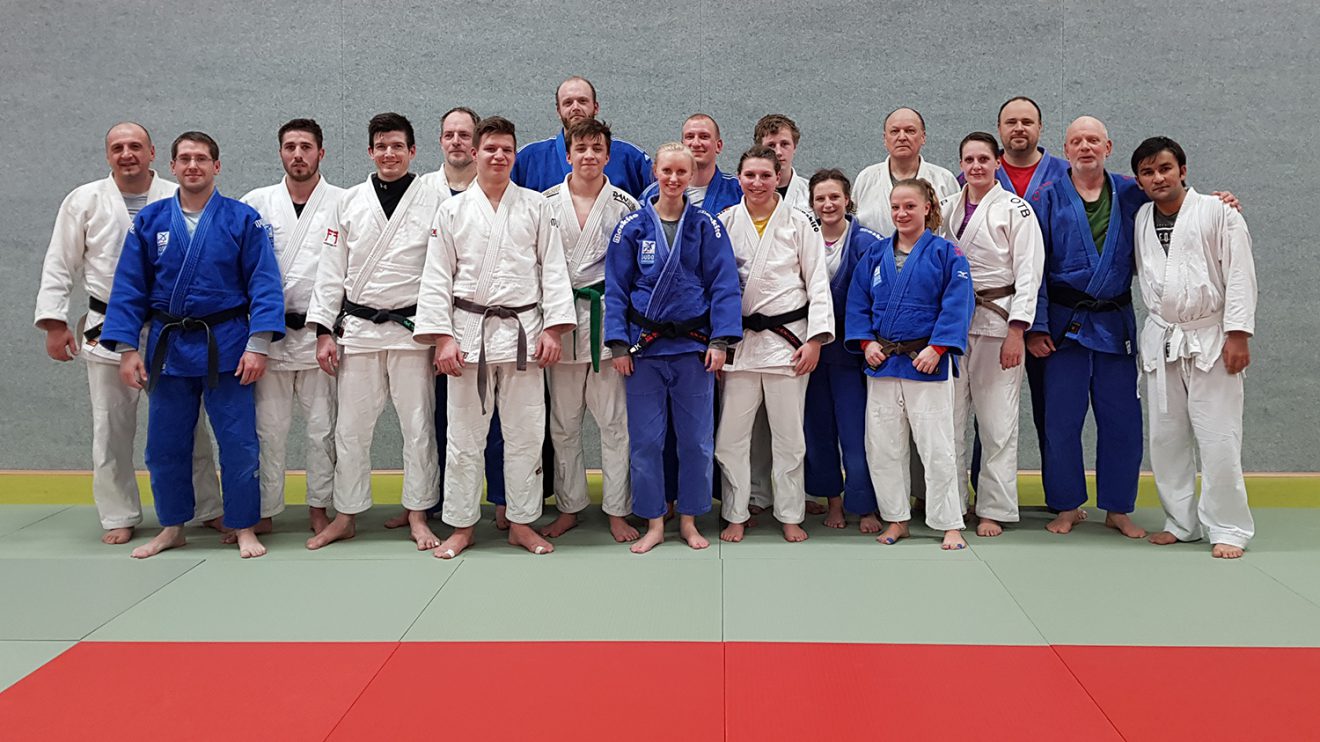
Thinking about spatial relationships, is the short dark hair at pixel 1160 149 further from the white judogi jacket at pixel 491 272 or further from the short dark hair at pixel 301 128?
the short dark hair at pixel 301 128

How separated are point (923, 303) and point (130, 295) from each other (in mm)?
2932

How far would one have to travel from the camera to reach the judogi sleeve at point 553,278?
11.3ft

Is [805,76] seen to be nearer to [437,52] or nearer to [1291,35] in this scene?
[437,52]

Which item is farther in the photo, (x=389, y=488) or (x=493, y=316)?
(x=389, y=488)

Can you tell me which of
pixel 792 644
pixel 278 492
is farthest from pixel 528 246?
pixel 792 644

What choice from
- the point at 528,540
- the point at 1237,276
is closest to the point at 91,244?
the point at 528,540

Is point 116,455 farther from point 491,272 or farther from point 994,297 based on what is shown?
point 994,297

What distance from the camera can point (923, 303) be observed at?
351 centimetres

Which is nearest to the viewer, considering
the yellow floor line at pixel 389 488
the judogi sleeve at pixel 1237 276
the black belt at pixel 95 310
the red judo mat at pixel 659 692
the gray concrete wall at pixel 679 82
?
the red judo mat at pixel 659 692

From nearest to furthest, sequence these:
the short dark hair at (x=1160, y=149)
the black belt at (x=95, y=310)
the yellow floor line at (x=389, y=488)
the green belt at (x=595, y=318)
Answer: the short dark hair at (x=1160, y=149) < the green belt at (x=595, y=318) < the black belt at (x=95, y=310) < the yellow floor line at (x=389, y=488)

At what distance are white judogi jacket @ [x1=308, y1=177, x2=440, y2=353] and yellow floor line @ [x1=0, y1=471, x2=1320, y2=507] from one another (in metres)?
1.28

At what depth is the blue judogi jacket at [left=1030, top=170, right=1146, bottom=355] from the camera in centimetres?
366

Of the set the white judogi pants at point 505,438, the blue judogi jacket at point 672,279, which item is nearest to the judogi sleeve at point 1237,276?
the blue judogi jacket at point 672,279

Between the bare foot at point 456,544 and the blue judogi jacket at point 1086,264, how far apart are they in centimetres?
235
